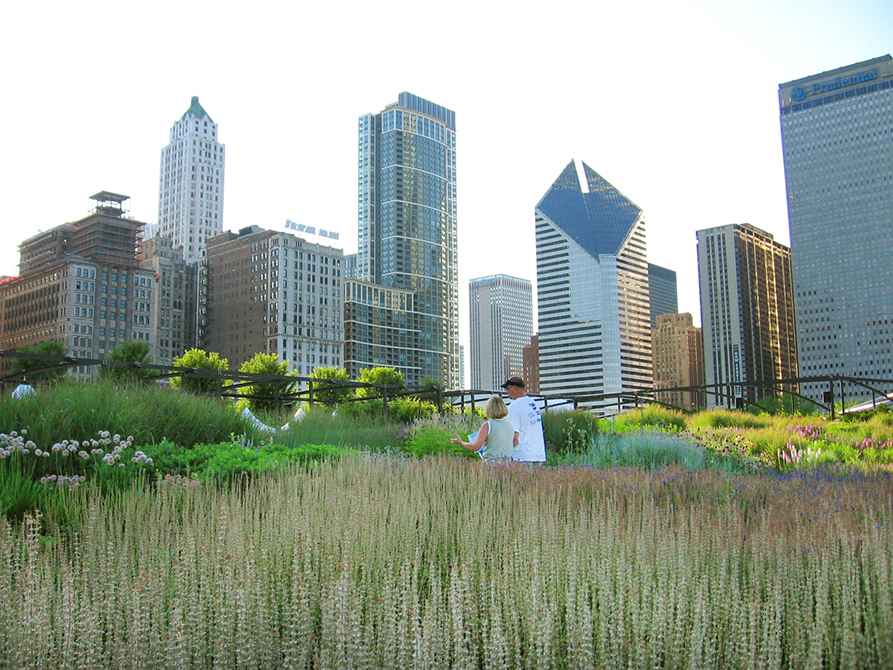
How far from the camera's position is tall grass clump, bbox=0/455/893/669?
9.80ft

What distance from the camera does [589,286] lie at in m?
184

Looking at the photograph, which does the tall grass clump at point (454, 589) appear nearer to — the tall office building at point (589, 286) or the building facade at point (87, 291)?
the building facade at point (87, 291)

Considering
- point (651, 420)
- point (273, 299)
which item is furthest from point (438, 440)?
point (273, 299)

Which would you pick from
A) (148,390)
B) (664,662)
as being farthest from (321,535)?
(148,390)

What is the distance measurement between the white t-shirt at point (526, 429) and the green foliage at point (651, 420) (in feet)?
24.1

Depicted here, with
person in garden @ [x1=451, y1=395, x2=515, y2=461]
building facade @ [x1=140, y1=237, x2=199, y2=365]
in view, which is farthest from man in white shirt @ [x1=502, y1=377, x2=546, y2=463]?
building facade @ [x1=140, y1=237, x2=199, y2=365]

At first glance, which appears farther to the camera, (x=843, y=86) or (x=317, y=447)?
(x=843, y=86)

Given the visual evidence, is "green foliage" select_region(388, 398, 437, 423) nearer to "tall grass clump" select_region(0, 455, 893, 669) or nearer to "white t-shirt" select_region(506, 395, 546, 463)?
"white t-shirt" select_region(506, 395, 546, 463)

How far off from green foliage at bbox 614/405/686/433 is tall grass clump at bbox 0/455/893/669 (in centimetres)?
1082

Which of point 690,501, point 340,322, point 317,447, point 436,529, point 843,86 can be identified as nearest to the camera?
Result: point 436,529

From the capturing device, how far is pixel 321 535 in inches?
179

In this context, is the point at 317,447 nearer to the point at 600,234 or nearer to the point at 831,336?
the point at 831,336

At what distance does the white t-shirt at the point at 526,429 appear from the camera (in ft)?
29.2

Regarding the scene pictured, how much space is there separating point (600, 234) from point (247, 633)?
18972 cm
